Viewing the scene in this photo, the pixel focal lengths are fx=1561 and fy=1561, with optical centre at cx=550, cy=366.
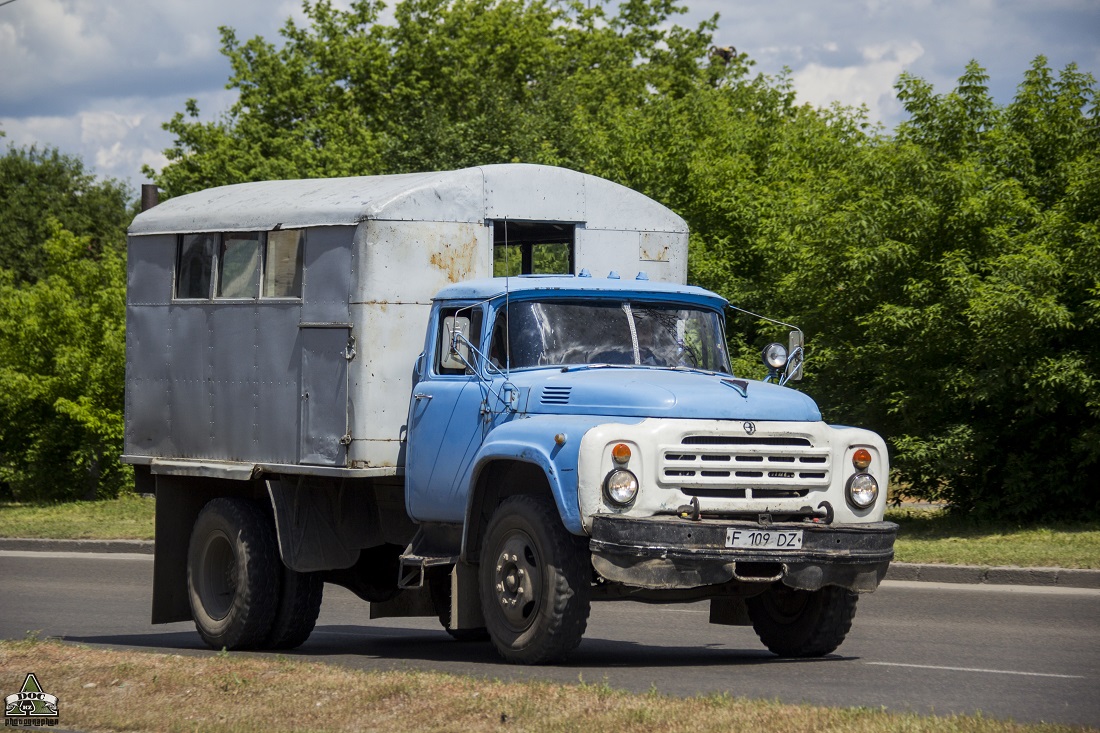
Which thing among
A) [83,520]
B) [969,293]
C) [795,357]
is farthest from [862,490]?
[83,520]

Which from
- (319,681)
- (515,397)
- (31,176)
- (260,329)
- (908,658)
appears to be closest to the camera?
(319,681)

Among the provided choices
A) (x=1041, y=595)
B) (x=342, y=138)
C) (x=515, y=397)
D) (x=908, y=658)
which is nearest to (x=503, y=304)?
(x=515, y=397)

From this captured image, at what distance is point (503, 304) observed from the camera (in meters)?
10.1

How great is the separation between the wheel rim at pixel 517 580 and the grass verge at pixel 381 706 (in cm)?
84

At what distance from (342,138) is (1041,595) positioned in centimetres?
3666

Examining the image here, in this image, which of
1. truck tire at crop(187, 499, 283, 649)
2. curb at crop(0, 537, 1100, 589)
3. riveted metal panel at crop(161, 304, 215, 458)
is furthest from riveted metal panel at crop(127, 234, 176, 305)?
curb at crop(0, 537, 1100, 589)

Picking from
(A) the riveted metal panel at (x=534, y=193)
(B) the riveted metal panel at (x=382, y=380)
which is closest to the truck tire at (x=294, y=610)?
(B) the riveted metal panel at (x=382, y=380)

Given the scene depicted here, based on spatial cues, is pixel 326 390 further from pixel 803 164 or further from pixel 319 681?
pixel 803 164

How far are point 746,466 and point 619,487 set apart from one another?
2.60 ft

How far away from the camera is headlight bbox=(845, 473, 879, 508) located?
934 cm

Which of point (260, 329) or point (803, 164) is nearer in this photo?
point (260, 329)

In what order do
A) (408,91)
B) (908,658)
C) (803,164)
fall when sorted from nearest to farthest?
(908,658) → (803,164) → (408,91)

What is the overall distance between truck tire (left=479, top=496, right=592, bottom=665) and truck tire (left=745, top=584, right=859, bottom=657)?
150 centimetres

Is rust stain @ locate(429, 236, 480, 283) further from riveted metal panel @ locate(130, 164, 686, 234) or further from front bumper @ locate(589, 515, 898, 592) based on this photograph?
front bumper @ locate(589, 515, 898, 592)
